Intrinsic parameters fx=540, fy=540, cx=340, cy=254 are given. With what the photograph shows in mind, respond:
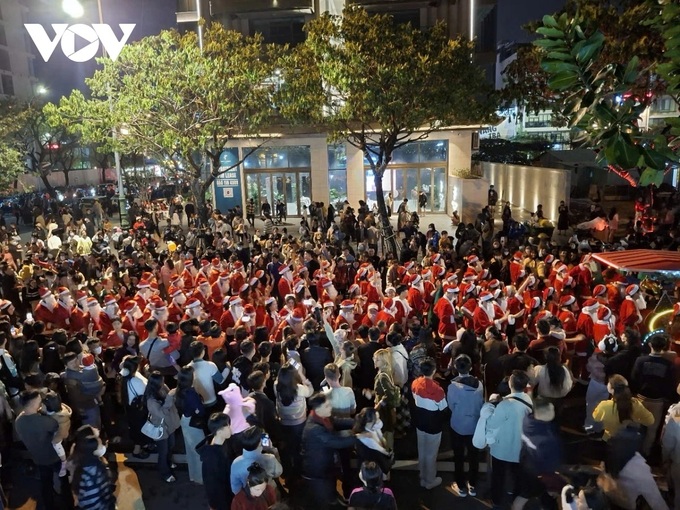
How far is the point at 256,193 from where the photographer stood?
2777cm

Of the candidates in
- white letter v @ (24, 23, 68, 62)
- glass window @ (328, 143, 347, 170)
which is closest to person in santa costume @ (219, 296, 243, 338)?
white letter v @ (24, 23, 68, 62)

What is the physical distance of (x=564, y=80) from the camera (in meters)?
3.28

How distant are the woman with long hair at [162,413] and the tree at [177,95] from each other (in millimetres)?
11409

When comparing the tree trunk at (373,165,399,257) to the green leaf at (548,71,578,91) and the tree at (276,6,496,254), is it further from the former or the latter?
the green leaf at (548,71,578,91)

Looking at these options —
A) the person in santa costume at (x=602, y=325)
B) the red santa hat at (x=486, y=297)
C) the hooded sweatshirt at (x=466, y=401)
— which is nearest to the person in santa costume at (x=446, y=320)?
the red santa hat at (x=486, y=297)

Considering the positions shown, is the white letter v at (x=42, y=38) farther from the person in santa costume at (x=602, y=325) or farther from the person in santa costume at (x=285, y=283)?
the person in santa costume at (x=602, y=325)

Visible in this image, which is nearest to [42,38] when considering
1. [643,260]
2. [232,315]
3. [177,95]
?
[177,95]

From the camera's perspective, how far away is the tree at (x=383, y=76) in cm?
1469

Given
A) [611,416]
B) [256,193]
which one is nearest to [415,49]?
[611,416]

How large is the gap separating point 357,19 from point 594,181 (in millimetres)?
18108

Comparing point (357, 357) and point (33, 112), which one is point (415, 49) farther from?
point (33, 112)

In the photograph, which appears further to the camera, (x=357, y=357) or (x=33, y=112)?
(x=33, y=112)

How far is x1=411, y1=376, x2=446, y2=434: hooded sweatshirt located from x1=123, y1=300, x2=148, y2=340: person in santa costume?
4556mm

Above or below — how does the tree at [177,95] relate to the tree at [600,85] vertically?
above
